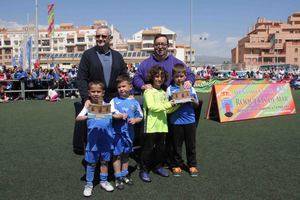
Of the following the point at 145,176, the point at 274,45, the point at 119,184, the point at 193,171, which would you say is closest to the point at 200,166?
the point at 193,171

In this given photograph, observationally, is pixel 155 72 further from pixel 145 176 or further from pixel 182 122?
pixel 145 176

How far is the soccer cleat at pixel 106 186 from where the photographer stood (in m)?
3.76

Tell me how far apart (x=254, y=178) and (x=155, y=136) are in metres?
1.26

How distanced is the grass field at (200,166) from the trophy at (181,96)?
3.08ft

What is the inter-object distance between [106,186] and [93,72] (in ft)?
4.28

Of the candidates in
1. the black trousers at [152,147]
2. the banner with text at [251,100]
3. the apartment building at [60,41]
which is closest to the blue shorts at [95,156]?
the black trousers at [152,147]

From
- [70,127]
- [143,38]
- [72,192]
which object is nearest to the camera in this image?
[72,192]

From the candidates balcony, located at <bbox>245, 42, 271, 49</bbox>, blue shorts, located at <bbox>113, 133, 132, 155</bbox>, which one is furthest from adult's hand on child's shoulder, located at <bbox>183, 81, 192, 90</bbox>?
balcony, located at <bbox>245, 42, 271, 49</bbox>

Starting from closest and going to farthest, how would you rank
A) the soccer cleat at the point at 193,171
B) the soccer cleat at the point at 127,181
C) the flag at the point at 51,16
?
the soccer cleat at the point at 127,181 < the soccer cleat at the point at 193,171 < the flag at the point at 51,16

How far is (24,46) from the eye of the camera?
68.8 ft

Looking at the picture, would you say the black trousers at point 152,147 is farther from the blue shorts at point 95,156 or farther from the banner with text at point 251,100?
the banner with text at point 251,100

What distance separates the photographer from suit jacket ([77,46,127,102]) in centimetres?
404

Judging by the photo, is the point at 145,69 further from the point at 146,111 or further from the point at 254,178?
the point at 254,178

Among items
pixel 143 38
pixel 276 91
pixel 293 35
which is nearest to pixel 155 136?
pixel 276 91
